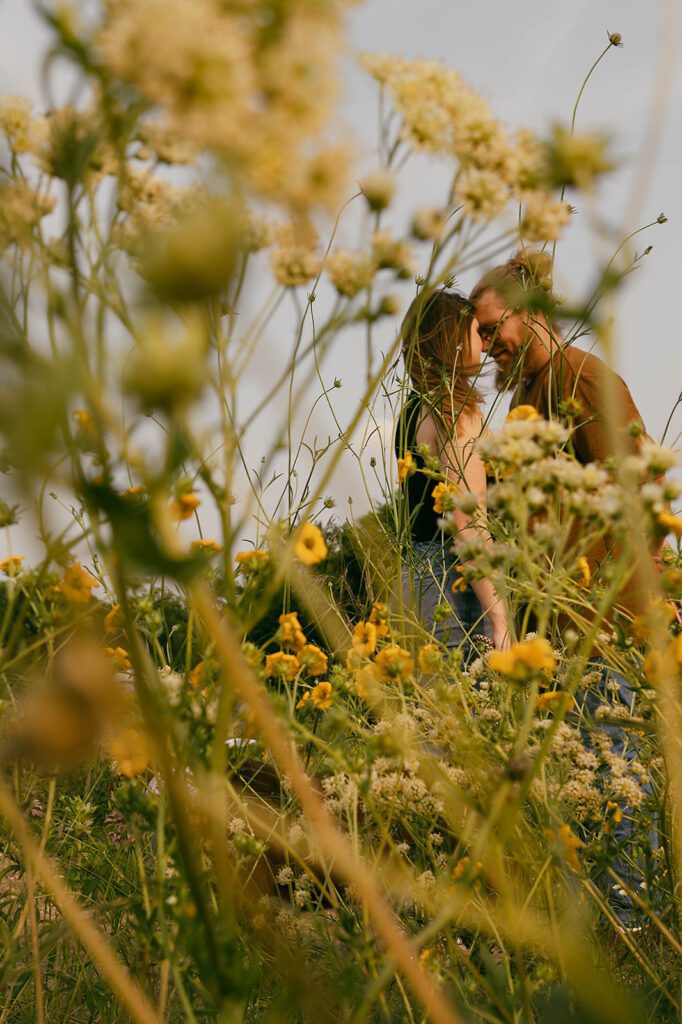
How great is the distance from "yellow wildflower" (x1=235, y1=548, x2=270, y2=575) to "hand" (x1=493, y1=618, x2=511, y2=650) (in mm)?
1163

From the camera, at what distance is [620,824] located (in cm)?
161

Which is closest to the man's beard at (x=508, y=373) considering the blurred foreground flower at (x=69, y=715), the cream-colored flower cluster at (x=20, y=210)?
the cream-colored flower cluster at (x=20, y=210)

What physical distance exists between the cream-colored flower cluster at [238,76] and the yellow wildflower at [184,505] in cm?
34

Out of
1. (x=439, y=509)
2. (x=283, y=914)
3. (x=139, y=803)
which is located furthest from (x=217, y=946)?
(x=439, y=509)

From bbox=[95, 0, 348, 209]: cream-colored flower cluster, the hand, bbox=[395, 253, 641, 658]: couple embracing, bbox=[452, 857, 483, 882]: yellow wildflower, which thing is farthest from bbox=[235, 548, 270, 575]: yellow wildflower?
the hand

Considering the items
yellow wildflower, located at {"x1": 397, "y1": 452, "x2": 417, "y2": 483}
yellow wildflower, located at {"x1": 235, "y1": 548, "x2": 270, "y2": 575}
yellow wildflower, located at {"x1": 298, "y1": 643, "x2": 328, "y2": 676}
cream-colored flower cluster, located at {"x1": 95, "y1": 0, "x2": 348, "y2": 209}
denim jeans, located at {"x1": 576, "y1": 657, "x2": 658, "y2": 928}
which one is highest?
yellow wildflower, located at {"x1": 397, "y1": 452, "x2": 417, "y2": 483}

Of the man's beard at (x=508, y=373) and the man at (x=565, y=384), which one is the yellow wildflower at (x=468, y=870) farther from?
the man's beard at (x=508, y=373)

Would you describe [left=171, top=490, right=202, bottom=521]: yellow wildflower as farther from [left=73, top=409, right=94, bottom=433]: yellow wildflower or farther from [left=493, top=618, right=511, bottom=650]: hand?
[left=493, top=618, right=511, bottom=650]: hand

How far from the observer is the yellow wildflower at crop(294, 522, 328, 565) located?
1.81 ft

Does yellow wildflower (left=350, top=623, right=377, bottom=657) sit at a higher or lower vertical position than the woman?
lower

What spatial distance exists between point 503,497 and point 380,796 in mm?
414

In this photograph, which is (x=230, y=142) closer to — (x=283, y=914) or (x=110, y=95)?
(x=110, y=95)

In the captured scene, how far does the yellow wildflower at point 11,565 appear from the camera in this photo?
93 centimetres

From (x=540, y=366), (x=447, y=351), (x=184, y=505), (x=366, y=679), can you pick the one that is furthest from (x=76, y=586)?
(x=540, y=366)
